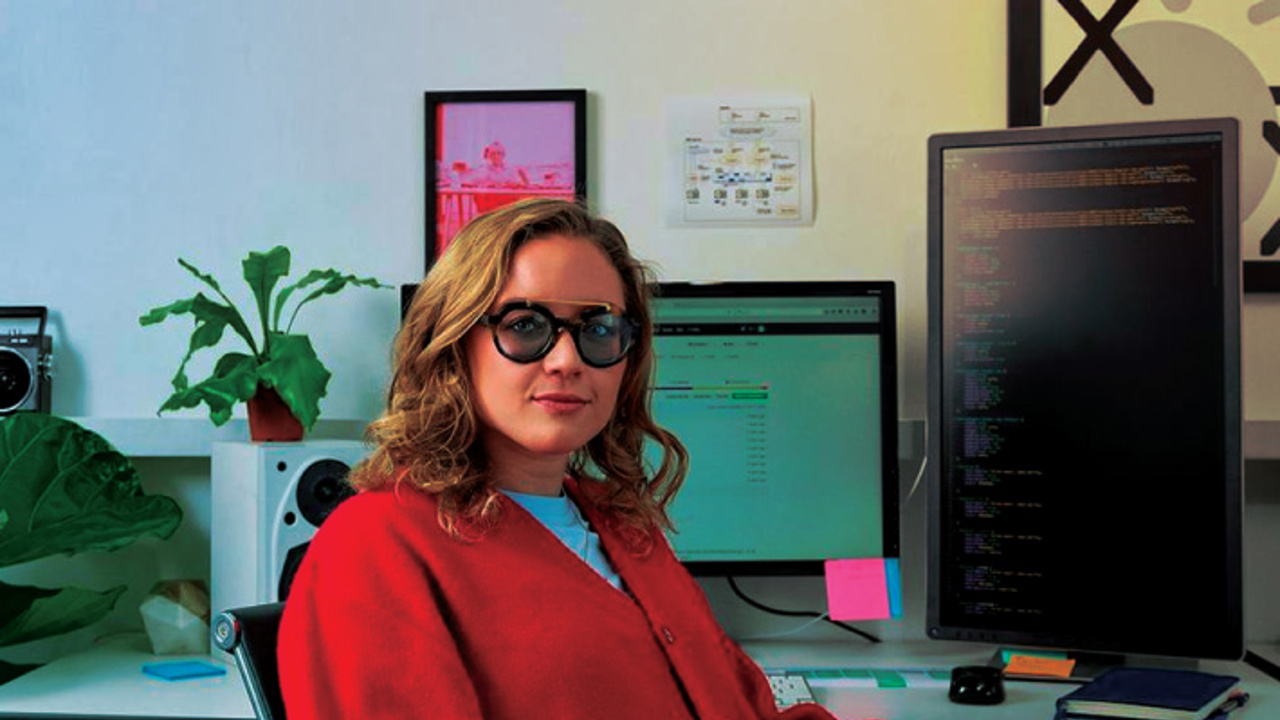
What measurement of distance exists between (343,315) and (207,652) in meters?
0.59

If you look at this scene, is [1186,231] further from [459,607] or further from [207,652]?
[207,652]

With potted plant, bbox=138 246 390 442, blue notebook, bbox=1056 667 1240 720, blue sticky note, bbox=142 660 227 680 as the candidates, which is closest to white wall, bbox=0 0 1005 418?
potted plant, bbox=138 246 390 442

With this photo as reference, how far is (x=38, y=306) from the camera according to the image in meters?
2.44

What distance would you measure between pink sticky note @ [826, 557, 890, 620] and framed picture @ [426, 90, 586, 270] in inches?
29.6

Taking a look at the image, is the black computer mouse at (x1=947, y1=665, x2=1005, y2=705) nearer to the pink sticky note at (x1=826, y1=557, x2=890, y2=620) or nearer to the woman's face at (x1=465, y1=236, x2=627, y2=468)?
the pink sticky note at (x1=826, y1=557, x2=890, y2=620)

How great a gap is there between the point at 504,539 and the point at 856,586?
3.42 feet

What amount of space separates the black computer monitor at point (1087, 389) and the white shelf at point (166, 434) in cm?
108

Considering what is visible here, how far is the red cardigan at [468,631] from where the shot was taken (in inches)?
44.8

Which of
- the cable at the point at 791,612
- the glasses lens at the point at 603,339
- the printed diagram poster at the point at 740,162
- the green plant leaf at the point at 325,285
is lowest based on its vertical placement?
the cable at the point at 791,612

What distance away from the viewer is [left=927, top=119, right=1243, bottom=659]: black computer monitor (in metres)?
1.96

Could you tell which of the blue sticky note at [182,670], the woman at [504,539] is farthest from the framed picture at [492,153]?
the woman at [504,539]

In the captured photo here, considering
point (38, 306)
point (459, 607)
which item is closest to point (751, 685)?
point (459, 607)

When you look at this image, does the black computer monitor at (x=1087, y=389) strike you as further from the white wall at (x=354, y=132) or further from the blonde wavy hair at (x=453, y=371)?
the blonde wavy hair at (x=453, y=371)

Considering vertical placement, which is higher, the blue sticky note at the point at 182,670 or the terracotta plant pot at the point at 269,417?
the terracotta plant pot at the point at 269,417
